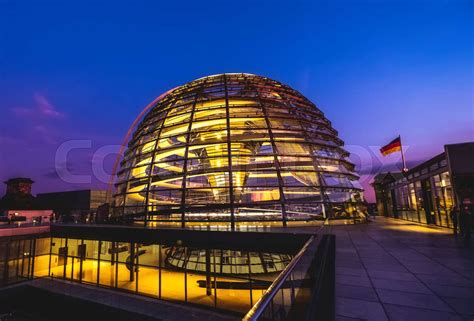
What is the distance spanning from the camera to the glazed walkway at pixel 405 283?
4.33 m

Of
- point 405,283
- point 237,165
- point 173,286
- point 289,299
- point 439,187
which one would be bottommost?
point 173,286

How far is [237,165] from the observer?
17203 mm

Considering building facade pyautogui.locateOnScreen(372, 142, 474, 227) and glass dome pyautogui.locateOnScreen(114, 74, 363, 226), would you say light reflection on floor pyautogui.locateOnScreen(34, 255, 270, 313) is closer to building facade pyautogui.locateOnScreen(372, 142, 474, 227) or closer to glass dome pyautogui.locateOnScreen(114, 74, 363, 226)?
glass dome pyautogui.locateOnScreen(114, 74, 363, 226)

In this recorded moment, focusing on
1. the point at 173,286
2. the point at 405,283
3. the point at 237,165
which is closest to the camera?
the point at 405,283

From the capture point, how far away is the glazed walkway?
14.2 ft

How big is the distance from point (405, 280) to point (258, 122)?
16.1 meters

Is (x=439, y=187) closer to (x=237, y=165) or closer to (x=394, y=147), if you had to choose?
(x=394, y=147)

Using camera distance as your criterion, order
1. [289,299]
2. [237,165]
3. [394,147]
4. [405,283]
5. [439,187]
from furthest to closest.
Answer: [394,147]
[439,187]
[237,165]
[405,283]
[289,299]

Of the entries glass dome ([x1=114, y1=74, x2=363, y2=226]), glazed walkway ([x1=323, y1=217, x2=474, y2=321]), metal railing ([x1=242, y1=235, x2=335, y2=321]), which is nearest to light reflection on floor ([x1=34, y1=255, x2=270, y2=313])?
glass dome ([x1=114, y1=74, x2=363, y2=226])

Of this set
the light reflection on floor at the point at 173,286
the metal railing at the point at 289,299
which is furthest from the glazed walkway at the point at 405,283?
the light reflection on floor at the point at 173,286

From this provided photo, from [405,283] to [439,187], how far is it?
16312 millimetres

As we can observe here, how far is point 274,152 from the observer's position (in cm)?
1738

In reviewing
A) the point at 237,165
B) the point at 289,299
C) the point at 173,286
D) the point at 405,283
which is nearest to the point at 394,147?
the point at 237,165

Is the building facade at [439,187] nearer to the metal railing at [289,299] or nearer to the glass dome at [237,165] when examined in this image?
the glass dome at [237,165]
